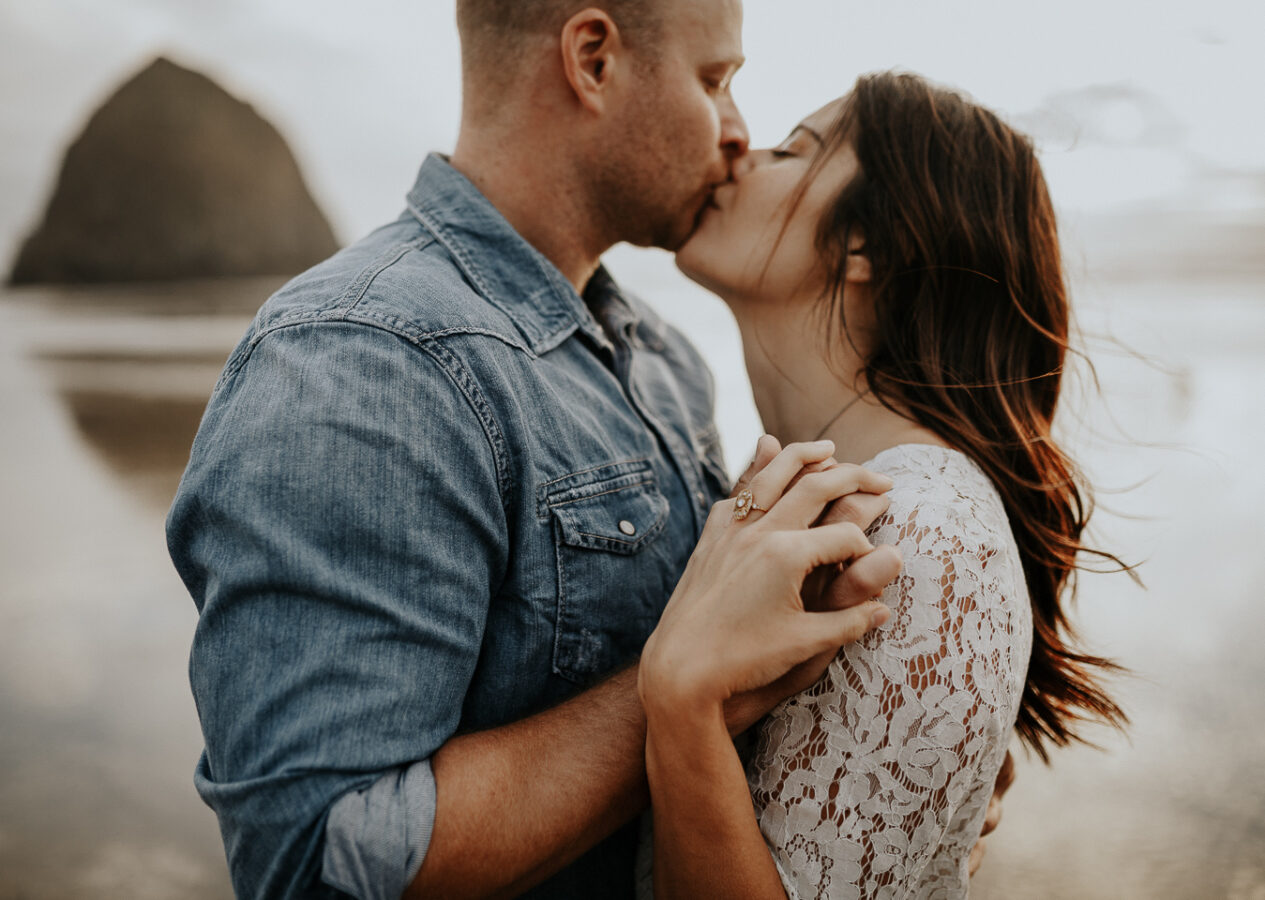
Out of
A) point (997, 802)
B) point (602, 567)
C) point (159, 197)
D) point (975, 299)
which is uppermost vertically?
point (975, 299)

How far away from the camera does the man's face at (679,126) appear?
160 centimetres

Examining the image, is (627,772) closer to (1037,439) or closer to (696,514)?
(696,514)

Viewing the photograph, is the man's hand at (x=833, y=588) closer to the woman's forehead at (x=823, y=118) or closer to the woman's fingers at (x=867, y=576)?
the woman's fingers at (x=867, y=576)

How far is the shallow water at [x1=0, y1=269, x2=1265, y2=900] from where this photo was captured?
106 inches

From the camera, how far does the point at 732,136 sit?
5.58 ft

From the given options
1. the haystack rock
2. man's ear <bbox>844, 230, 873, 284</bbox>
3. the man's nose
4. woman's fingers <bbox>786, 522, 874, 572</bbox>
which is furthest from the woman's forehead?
the haystack rock

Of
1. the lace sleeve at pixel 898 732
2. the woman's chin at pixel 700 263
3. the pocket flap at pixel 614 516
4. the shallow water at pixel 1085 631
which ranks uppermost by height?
the woman's chin at pixel 700 263

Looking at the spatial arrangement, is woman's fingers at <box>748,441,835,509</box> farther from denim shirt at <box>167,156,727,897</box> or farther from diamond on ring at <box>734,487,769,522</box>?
denim shirt at <box>167,156,727,897</box>

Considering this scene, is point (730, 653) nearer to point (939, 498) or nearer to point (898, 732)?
point (898, 732)

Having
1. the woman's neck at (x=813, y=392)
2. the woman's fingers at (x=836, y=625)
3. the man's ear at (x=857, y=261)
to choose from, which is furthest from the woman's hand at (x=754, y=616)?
the man's ear at (x=857, y=261)

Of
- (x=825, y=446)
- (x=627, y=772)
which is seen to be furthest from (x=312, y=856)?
(x=825, y=446)

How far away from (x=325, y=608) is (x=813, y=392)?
3.40 ft

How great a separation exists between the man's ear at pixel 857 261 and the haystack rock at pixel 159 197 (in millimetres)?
10611

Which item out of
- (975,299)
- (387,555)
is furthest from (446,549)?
(975,299)
